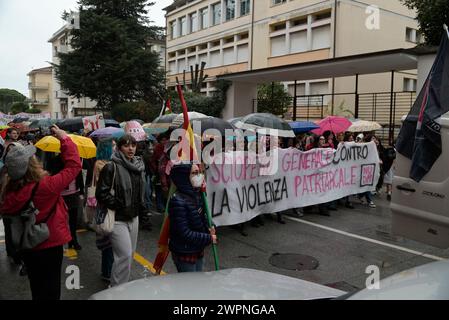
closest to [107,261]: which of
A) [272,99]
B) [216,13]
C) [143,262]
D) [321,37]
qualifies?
[143,262]

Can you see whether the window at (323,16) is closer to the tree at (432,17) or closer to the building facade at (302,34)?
the building facade at (302,34)

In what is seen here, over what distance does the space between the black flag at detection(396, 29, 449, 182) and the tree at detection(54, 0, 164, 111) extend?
1042 inches

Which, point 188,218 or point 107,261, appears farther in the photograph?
point 107,261

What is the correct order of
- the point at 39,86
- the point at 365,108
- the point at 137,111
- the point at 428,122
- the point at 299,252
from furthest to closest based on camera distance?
the point at 39,86 < the point at 137,111 < the point at 365,108 < the point at 299,252 < the point at 428,122

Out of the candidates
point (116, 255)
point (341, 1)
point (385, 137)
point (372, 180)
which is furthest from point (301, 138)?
point (341, 1)

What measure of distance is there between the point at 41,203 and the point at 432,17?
1733 cm

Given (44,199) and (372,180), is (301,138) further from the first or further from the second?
(44,199)

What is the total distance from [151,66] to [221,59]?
11.5 m

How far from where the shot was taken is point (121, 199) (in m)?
4.26

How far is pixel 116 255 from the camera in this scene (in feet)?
14.1

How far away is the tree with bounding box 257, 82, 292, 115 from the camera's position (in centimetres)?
2359

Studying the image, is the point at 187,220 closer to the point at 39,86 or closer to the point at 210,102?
the point at 210,102

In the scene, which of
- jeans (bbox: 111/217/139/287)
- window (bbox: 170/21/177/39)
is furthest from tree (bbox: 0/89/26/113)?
jeans (bbox: 111/217/139/287)

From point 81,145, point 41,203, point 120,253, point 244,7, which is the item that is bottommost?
point 120,253
